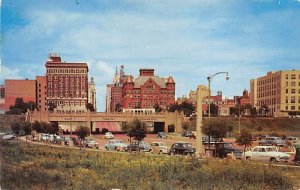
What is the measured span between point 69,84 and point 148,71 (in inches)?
125

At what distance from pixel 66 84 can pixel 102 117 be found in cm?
340

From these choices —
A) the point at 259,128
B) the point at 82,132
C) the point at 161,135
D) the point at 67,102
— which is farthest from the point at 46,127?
the point at 259,128

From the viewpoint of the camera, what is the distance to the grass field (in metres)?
7.63

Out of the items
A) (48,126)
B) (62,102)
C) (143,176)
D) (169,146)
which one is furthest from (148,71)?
(143,176)

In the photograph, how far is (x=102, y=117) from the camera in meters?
19.4

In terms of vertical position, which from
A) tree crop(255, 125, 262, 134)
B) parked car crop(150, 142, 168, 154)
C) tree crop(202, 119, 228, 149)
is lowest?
parked car crop(150, 142, 168, 154)

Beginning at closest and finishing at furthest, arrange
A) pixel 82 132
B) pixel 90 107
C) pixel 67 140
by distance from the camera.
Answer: pixel 82 132 → pixel 67 140 → pixel 90 107

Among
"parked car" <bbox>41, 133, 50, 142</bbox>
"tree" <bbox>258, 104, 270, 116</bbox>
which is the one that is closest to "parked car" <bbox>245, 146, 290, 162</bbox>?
"parked car" <bbox>41, 133, 50, 142</bbox>

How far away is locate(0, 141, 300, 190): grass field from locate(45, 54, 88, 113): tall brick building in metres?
3.72

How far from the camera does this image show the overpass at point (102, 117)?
18.4m

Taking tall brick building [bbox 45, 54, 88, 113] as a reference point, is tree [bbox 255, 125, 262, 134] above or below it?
below

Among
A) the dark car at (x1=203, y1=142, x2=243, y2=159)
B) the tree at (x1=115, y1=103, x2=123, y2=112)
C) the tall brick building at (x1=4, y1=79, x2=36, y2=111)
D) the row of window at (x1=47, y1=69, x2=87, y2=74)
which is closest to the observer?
the dark car at (x1=203, y1=142, x2=243, y2=159)

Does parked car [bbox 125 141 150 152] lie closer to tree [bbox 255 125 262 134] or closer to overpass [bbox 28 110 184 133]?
overpass [bbox 28 110 184 133]

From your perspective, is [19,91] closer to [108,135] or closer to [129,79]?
[108,135]
